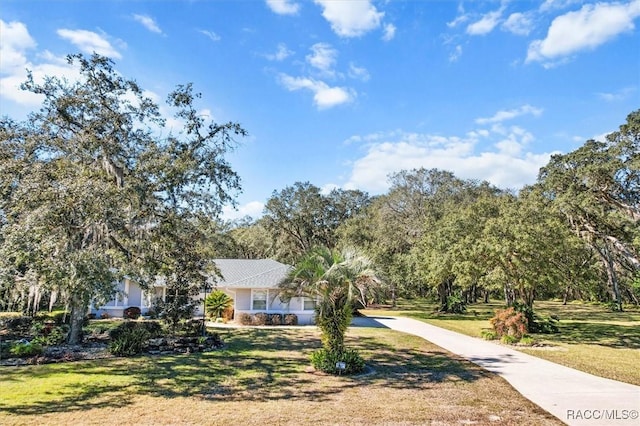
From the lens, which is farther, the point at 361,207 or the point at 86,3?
the point at 361,207

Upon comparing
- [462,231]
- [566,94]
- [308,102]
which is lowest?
[462,231]

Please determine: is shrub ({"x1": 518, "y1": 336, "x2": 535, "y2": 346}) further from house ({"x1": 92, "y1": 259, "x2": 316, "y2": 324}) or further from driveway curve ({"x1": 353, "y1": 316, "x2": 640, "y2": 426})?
house ({"x1": 92, "y1": 259, "x2": 316, "y2": 324})

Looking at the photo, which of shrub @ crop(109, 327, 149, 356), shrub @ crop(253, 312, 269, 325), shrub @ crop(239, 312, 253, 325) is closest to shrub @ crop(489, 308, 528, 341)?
shrub @ crop(253, 312, 269, 325)

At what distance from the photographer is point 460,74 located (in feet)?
46.0

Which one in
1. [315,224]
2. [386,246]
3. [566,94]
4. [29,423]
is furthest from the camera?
[315,224]

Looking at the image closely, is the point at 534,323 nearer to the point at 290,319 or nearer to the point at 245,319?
the point at 290,319

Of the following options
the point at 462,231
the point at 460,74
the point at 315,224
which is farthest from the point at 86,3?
the point at 315,224

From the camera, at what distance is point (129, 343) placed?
1284 cm

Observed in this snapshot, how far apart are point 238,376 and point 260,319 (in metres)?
11.7

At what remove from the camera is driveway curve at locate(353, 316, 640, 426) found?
7.34 meters

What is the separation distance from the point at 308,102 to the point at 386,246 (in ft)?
71.8

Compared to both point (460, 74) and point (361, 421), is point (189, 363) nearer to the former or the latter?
point (361, 421)

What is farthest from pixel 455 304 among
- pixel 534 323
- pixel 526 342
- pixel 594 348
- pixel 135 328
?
pixel 135 328

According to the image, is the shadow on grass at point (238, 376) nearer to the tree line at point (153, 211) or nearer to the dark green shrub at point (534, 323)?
the tree line at point (153, 211)
